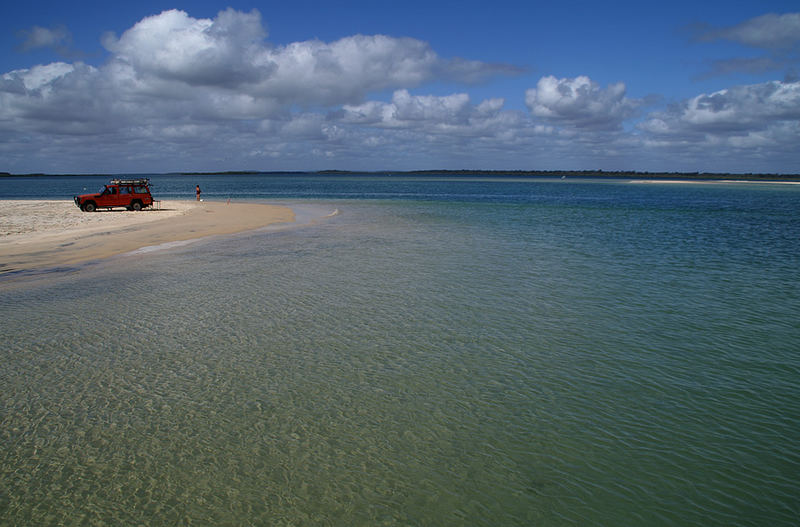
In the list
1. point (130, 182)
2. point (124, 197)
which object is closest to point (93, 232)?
point (130, 182)

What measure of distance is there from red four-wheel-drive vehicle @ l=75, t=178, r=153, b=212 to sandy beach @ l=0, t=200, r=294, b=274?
2.50m

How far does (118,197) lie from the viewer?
1735 inches

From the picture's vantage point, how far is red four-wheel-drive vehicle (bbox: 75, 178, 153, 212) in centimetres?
4291

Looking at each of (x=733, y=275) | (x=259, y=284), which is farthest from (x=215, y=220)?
(x=733, y=275)

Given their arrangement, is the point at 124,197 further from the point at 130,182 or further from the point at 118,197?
the point at 130,182

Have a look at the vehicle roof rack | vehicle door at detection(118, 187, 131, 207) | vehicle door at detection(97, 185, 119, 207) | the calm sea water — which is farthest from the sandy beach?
the calm sea water

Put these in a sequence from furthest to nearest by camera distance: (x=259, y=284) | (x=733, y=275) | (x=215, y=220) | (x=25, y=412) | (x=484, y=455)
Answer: (x=215, y=220), (x=733, y=275), (x=259, y=284), (x=25, y=412), (x=484, y=455)

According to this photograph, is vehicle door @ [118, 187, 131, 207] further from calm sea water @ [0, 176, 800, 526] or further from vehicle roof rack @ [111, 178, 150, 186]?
calm sea water @ [0, 176, 800, 526]

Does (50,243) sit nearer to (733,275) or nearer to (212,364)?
(212,364)

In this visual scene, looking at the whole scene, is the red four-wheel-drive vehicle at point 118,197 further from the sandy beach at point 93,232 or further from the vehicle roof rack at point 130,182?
the sandy beach at point 93,232

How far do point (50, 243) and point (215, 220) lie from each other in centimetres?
1455

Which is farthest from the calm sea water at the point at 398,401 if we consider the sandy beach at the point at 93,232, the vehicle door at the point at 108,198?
the vehicle door at the point at 108,198

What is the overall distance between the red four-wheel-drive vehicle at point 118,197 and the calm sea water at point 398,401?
3099 centimetres

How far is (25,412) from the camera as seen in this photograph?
7238 millimetres
